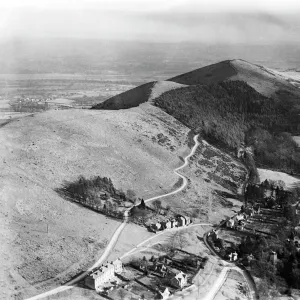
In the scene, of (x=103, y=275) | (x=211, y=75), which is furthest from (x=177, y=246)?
(x=211, y=75)

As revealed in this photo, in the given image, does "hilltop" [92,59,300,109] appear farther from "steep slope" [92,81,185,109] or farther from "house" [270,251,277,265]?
"house" [270,251,277,265]

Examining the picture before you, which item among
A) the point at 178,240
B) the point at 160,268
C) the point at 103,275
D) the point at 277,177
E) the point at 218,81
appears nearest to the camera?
the point at 103,275

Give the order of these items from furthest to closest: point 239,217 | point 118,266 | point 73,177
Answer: point 73,177 → point 239,217 → point 118,266

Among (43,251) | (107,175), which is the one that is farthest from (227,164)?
(43,251)

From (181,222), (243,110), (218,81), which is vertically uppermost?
(218,81)

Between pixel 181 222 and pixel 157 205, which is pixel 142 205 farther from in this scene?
pixel 181 222

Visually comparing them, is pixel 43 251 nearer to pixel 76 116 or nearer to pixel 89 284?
pixel 89 284
